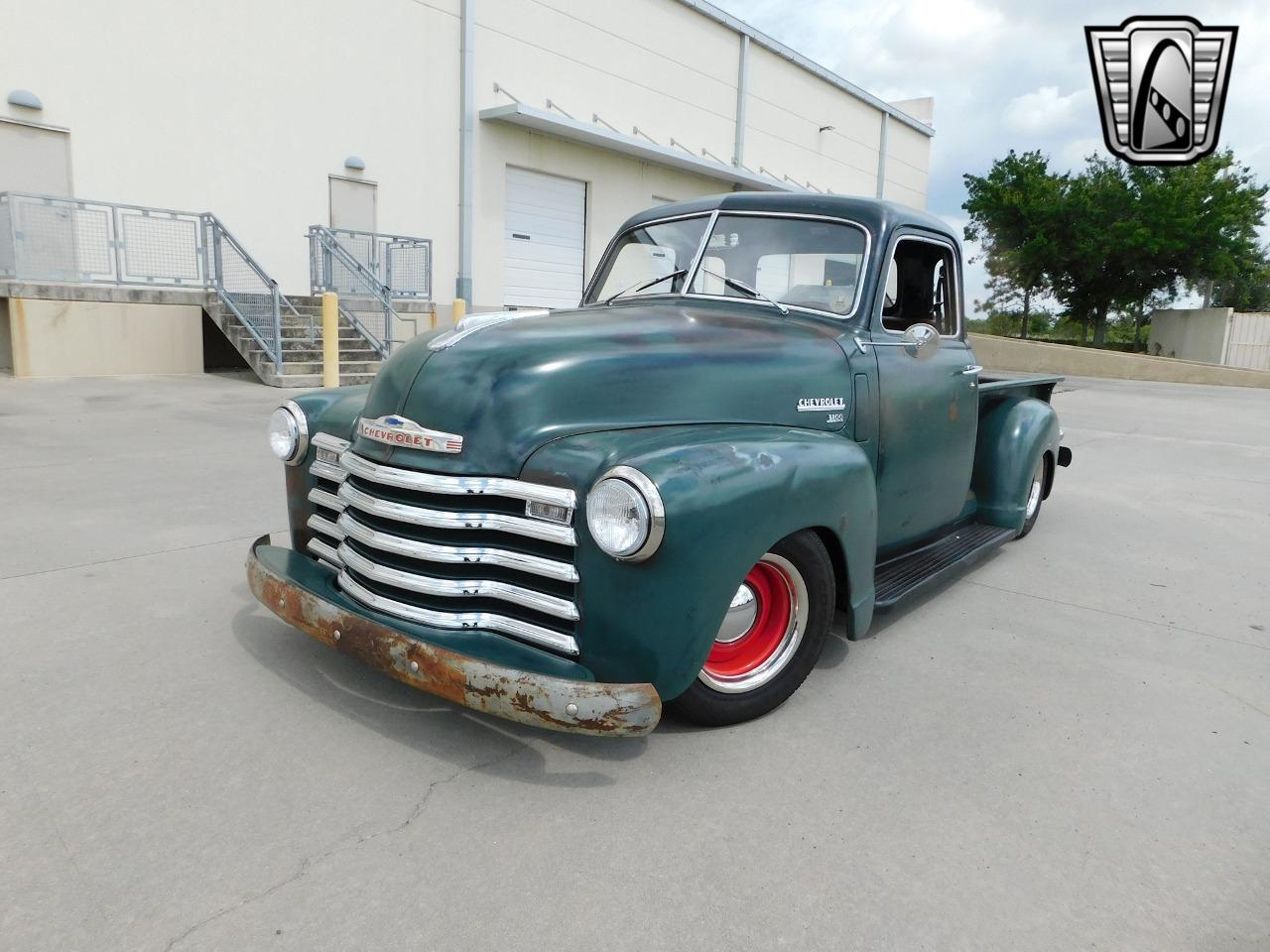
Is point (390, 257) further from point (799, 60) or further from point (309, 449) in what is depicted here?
point (799, 60)

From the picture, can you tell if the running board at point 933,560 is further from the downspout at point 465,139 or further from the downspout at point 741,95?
the downspout at point 741,95

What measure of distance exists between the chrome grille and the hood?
0.28ft

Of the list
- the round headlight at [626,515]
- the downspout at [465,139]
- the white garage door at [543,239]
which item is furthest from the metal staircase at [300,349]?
the round headlight at [626,515]

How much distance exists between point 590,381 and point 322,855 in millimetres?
1491

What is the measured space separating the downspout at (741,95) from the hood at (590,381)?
837 inches

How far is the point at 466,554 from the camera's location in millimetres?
2533

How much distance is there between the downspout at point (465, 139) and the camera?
16.3 m

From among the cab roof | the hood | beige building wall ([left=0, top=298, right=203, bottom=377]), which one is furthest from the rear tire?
beige building wall ([left=0, top=298, right=203, bottom=377])

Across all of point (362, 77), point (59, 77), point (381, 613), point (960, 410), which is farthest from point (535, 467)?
point (362, 77)

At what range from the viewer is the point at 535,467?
8.19 ft

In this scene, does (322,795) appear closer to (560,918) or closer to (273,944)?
(273,944)

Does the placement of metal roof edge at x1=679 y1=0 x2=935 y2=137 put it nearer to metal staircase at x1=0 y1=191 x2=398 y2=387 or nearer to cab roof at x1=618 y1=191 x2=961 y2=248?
metal staircase at x1=0 y1=191 x2=398 y2=387

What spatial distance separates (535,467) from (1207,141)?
1079 centimetres

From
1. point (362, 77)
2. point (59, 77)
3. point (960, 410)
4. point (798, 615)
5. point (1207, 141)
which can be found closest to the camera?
point (798, 615)
